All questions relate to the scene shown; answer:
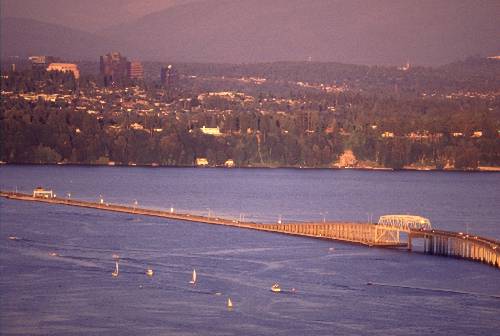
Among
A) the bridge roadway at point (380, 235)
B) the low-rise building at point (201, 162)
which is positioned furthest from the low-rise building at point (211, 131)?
the bridge roadway at point (380, 235)

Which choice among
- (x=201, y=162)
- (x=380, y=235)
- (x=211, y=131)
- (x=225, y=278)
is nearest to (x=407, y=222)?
(x=380, y=235)

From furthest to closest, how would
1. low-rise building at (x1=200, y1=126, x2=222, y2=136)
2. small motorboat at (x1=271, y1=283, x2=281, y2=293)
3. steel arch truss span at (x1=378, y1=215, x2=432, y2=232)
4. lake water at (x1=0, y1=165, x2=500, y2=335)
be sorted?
low-rise building at (x1=200, y1=126, x2=222, y2=136) → steel arch truss span at (x1=378, y1=215, x2=432, y2=232) → small motorboat at (x1=271, y1=283, x2=281, y2=293) → lake water at (x1=0, y1=165, x2=500, y2=335)

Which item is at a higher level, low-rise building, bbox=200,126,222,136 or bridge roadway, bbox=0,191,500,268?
low-rise building, bbox=200,126,222,136

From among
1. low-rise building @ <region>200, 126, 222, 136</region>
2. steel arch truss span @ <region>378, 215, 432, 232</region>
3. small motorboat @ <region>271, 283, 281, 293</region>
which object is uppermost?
low-rise building @ <region>200, 126, 222, 136</region>

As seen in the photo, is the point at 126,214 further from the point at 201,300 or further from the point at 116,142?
the point at 116,142

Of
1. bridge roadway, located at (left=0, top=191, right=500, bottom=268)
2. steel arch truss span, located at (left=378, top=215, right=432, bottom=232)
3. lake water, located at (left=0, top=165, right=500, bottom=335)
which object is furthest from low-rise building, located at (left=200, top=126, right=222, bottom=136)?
steel arch truss span, located at (left=378, top=215, right=432, bottom=232)

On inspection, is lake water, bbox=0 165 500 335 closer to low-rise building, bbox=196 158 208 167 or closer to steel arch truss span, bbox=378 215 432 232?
steel arch truss span, bbox=378 215 432 232

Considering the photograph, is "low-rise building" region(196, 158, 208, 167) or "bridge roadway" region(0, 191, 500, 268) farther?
"low-rise building" region(196, 158, 208, 167)
